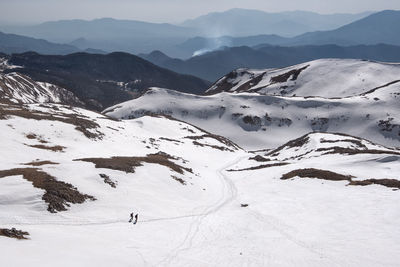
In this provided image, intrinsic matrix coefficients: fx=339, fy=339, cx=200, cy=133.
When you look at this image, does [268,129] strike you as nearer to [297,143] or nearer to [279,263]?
[297,143]

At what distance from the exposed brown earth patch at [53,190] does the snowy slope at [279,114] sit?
11427 centimetres

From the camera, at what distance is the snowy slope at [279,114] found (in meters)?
136

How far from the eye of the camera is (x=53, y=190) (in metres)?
32.8

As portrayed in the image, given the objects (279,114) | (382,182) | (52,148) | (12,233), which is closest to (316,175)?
(382,182)

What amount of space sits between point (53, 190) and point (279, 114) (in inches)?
5435

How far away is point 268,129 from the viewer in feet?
507

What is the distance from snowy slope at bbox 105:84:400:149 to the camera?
136 meters

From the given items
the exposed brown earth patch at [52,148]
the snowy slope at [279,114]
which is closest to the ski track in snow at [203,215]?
the exposed brown earth patch at [52,148]

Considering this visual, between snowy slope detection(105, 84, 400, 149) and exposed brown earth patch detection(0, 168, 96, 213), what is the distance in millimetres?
114270

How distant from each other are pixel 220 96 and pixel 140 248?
160 m

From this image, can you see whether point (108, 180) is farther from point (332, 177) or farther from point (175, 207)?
point (332, 177)

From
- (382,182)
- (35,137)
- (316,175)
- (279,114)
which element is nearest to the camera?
(382,182)

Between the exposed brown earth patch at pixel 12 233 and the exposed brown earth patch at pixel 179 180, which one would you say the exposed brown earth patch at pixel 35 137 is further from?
the exposed brown earth patch at pixel 12 233

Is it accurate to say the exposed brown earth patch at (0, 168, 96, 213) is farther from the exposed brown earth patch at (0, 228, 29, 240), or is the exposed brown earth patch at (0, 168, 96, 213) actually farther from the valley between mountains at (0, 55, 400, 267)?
the exposed brown earth patch at (0, 228, 29, 240)
